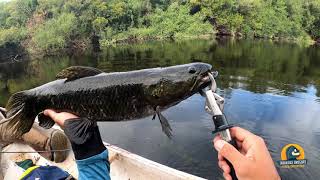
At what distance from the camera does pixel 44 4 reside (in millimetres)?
62562

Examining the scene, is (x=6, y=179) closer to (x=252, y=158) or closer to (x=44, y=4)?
(x=252, y=158)

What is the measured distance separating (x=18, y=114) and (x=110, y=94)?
37.5 inches

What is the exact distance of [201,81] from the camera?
8.60 feet

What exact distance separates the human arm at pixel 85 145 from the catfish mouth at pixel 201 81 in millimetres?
1012

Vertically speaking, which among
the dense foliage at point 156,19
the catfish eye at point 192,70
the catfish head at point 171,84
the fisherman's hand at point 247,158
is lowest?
the dense foliage at point 156,19

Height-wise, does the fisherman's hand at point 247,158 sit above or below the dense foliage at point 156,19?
above

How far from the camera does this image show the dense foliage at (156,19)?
187 ft

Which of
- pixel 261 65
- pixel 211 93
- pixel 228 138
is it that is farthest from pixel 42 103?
pixel 261 65

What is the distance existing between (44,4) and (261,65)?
45.4m

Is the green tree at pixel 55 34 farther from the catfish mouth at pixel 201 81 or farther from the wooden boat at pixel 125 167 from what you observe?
the catfish mouth at pixel 201 81

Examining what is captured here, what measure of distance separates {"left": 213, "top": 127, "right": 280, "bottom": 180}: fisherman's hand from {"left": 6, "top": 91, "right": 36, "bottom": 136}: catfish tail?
6.67 ft

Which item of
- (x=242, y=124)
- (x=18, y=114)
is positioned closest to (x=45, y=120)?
(x=18, y=114)

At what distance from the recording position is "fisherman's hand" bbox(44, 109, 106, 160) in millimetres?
3002

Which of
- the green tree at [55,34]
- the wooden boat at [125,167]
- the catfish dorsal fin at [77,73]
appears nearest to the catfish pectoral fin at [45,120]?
the catfish dorsal fin at [77,73]
